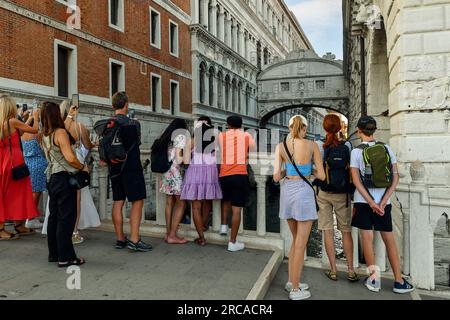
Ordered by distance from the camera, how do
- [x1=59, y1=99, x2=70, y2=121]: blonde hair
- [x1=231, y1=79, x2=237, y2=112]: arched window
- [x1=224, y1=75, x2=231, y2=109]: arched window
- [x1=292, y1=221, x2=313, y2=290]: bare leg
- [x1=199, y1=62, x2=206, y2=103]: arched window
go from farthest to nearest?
[x1=231, y1=79, x2=237, y2=112]: arched window → [x1=224, y1=75, x2=231, y2=109]: arched window → [x1=199, y1=62, x2=206, y2=103]: arched window → [x1=59, y1=99, x2=70, y2=121]: blonde hair → [x1=292, y1=221, x2=313, y2=290]: bare leg

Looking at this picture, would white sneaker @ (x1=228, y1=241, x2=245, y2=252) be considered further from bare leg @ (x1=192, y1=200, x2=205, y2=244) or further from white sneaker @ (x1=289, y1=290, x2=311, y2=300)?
white sneaker @ (x1=289, y1=290, x2=311, y2=300)

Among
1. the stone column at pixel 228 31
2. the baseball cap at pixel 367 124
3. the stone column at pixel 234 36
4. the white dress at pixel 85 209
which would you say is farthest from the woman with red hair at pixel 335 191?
the stone column at pixel 234 36

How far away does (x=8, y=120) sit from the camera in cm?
528

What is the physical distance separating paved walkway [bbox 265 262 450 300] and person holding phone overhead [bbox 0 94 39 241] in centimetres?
372

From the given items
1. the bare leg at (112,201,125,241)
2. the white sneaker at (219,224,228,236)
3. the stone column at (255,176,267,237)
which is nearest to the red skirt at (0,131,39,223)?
the bare leg at (112,201,125,241)

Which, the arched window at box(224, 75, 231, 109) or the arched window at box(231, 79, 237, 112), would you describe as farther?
the arched window at box(231, 79, 237, 112)

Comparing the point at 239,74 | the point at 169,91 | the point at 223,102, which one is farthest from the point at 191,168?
the point at 239,74

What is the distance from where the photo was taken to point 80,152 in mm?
5594

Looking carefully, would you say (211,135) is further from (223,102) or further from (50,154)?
(223,102)

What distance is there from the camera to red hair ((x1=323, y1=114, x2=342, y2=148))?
4.30 metres

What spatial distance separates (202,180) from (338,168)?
6.22 feet

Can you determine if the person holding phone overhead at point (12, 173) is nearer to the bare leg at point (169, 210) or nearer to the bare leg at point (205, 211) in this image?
the bare leg at point (169, 210)

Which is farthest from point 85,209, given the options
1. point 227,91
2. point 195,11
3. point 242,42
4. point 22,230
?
point 242,42

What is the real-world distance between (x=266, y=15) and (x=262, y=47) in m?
4.46
